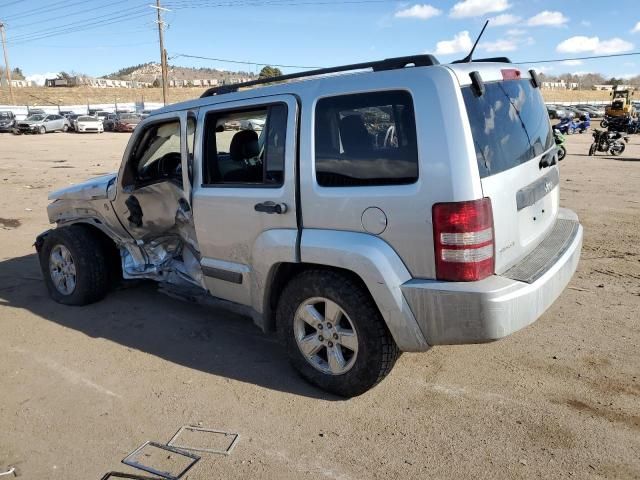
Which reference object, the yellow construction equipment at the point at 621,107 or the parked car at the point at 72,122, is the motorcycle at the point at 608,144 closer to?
the yellow construction equipment at the point at 621,107

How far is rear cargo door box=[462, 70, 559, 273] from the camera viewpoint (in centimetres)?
288

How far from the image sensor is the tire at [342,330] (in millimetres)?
3133

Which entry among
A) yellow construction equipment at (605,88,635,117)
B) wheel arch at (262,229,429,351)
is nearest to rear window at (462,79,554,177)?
wheel arch at (262,229,429,351)

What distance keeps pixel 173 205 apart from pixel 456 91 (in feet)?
9.20

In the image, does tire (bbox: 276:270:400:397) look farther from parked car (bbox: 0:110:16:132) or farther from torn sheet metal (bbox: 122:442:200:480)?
parked car (bbox: 0:110:16:132)

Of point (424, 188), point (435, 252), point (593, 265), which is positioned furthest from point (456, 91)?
point (593, 265)

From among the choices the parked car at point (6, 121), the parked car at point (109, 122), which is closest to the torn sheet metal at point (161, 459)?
the parked car at point (109, 122)

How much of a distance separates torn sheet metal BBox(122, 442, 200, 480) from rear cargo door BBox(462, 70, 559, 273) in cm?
203

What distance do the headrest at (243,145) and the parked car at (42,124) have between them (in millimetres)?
39942

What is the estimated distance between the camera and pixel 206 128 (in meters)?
3.93

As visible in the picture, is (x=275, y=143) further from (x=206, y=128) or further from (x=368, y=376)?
(x=368, y=376)

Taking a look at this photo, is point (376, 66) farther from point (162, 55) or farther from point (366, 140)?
point (162, 55)

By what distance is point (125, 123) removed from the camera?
132 ft

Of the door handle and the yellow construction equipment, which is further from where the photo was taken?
the yellow construction equipment
